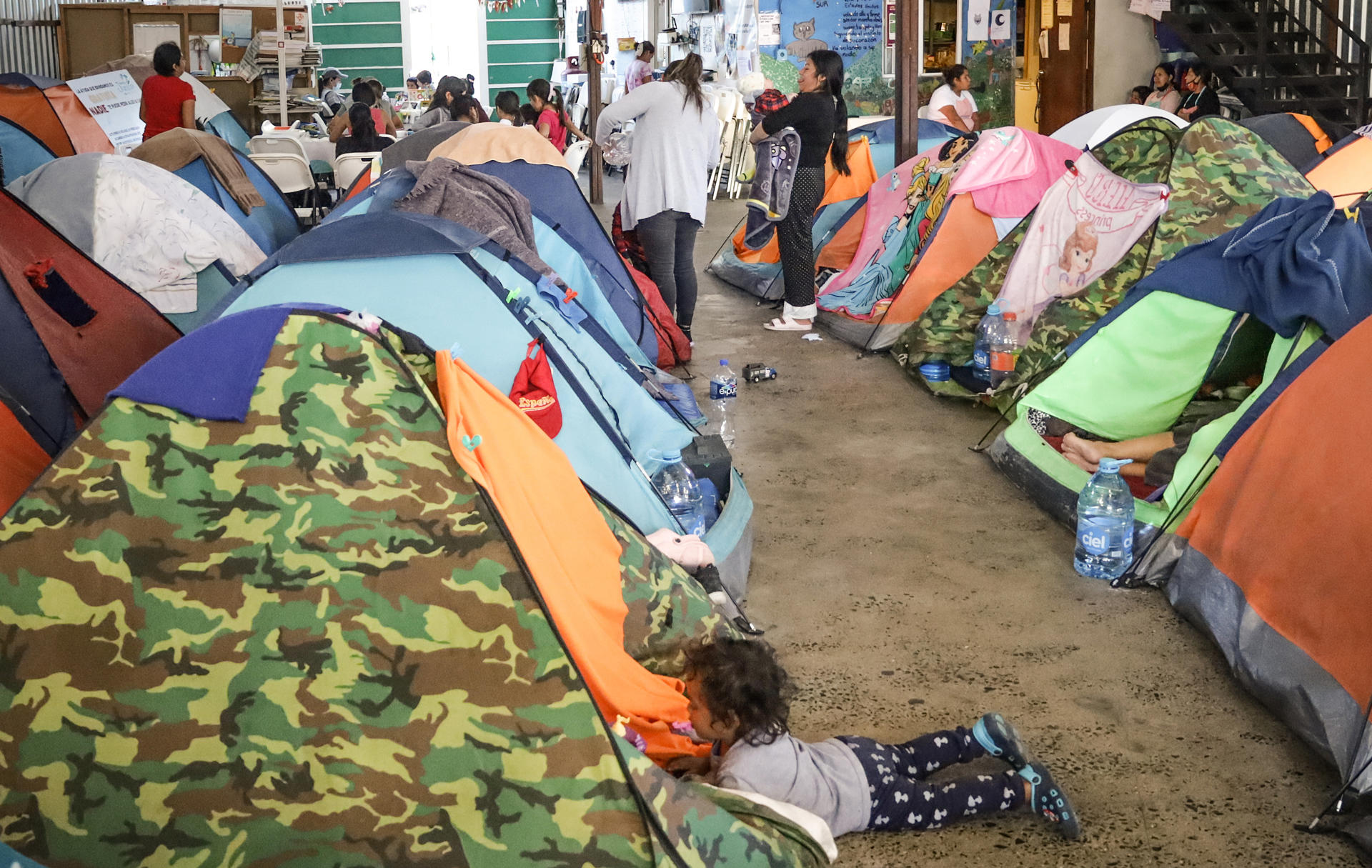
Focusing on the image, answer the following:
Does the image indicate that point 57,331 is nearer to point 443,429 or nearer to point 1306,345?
point 443,429

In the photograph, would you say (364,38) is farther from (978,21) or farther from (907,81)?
(907,81)

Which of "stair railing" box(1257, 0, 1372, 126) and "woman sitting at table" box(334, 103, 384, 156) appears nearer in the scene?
"woman sitting at table" box(334, 103, 384, 156)

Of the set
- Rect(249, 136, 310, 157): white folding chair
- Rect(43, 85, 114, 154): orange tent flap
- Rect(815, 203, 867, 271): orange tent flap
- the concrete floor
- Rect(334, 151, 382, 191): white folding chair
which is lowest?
the concrete floor

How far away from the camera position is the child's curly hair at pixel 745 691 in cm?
211

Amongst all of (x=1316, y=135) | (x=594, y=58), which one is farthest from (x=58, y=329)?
(x=594, y=58)

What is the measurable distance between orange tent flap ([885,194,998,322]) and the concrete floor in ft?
3.98

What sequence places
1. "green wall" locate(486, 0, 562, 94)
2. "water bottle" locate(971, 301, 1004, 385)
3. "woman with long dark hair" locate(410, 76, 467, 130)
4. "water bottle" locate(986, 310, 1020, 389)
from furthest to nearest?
"green wall" locate(486, 0, 562, 94) < "woman with long dark hair" locate(410, 76, 467, 130) < "water bottle" locate(971, 301, 1004, 385) < "water bottle" locate(986, 310, 1020, 389)

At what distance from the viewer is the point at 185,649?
1953 mm

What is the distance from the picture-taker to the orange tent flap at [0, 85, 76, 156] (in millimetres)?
7770

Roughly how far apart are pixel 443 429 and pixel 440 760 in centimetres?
53

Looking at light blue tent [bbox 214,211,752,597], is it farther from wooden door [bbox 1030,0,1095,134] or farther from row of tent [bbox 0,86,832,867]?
wooden door [bbox 1030,0,1095,134]

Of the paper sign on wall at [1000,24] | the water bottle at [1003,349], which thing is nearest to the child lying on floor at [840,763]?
the water bottle at [1003,349]

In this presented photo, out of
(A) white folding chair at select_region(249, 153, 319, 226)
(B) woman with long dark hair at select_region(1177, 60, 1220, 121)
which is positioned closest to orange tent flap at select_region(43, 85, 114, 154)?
(A) white folding chair at select_region(249, 153, 319, 226)

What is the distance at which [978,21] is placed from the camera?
40.7 feet
